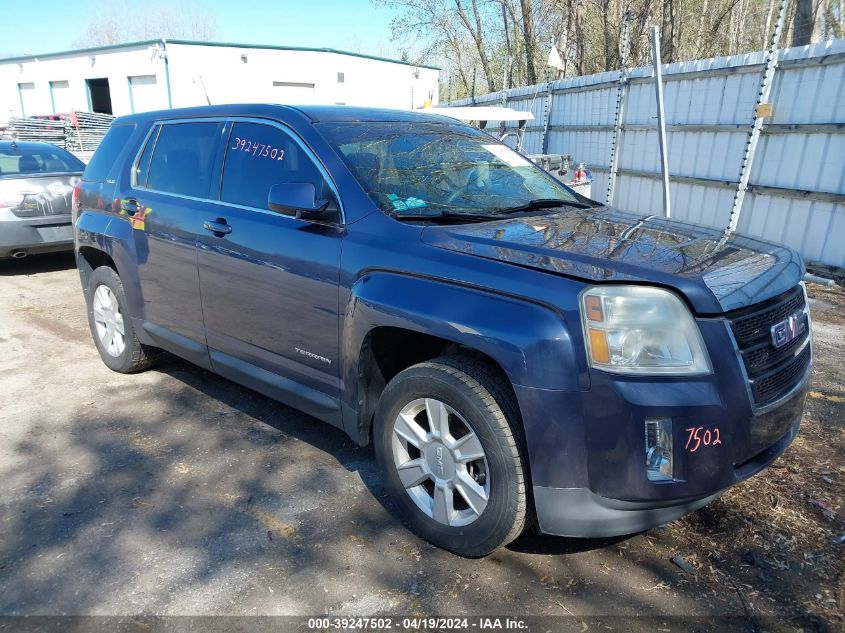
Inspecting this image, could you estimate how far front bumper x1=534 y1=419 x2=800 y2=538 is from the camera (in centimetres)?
231

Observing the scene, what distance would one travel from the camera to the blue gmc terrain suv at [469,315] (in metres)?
2.24

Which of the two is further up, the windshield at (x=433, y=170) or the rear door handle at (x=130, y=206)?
the windshield at (x=433, y=170)

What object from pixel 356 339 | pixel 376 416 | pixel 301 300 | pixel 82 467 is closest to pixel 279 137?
pixel 301 300

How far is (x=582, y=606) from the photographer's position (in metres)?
2.46

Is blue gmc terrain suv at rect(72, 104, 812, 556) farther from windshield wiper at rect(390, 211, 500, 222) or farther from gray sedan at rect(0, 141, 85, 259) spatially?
gray sedan at rect(0, 141, 85, 259)

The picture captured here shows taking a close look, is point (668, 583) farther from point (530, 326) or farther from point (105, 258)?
point (105, 258)

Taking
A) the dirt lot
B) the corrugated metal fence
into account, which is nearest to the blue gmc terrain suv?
the dirt lot

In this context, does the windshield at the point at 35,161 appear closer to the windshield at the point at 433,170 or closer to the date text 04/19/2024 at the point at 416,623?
the windshield at the point at 433,170

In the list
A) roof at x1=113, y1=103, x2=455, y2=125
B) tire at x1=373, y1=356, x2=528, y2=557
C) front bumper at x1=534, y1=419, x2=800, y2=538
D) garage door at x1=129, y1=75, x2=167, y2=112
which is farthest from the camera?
garage door at x1=129, y1=75, x2=167, y2=112

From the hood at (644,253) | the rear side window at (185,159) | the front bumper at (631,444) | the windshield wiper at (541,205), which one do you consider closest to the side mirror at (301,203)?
the hood at (644,253)

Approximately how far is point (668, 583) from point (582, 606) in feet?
1.29

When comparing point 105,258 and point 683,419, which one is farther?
point 105,258

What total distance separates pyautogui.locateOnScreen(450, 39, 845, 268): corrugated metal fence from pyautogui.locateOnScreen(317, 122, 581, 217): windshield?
4.86 metres

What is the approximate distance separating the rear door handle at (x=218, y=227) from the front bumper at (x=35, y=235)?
5125 millimetres
